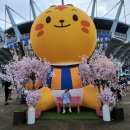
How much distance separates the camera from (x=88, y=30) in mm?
10070

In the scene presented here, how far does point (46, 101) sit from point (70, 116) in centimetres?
107

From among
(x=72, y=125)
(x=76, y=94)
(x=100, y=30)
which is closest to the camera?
(x=72, y=125)

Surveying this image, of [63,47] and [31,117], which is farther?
[63,47]

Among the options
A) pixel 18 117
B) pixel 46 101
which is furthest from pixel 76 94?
pixel 18 117

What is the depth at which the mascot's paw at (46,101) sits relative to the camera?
30.3ft

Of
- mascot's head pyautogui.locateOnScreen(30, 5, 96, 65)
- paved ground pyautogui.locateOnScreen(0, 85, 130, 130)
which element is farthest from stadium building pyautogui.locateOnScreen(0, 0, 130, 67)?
paved ground pyautogui.locateOnScreen(0, 85, 130, 130)

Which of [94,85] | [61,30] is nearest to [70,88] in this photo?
[94,85]

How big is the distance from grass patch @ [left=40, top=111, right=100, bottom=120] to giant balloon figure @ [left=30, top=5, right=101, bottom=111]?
0.28 metres

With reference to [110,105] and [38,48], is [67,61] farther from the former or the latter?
[110,105]

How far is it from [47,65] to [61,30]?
1.65m

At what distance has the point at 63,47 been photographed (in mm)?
9703

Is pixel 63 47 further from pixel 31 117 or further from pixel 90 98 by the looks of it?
pixel 31 117

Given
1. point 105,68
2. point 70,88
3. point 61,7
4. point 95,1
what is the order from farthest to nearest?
point 95,1 → point 61,7 → point 70,88 → point 105,68

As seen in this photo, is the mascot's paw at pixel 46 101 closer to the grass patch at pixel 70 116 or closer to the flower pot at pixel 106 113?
the grass patch at pixel 70 116
